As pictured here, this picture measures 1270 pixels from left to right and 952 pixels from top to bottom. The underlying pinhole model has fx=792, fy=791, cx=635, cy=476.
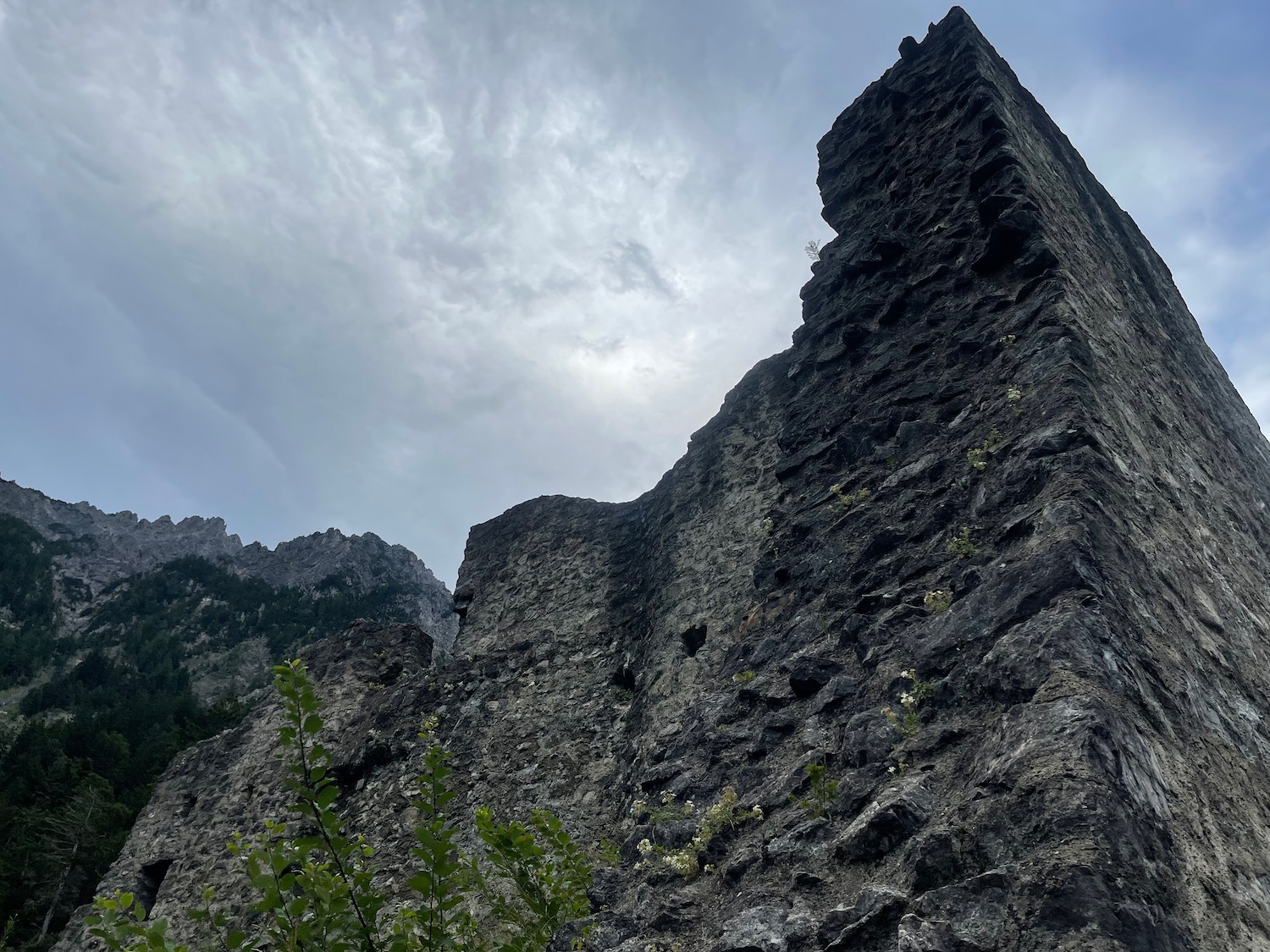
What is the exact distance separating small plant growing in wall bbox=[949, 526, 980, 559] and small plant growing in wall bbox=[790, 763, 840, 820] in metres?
1.79

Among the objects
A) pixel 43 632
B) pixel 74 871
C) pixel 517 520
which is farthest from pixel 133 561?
pixel 517 520

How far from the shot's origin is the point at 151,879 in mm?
11180

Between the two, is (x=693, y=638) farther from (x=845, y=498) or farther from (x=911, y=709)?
(x=911, y=709)

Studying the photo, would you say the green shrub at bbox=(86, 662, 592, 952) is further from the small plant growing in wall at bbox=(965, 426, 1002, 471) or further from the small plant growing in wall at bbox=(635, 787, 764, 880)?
the small plant growing in wall at bbox=(965, 426, 1002, 471)

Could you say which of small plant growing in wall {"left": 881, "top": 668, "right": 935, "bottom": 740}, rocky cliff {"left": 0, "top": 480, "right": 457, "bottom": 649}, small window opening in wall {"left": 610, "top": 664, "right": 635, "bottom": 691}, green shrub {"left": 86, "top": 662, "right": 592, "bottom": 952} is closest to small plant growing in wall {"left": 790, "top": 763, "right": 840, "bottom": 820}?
small plant growing in wall {"left": 881, "top": 668, "right": 935, "bottom": 740}

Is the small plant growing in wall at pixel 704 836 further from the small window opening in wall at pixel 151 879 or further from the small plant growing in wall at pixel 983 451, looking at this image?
the small window opening in wall at pixel 151 879

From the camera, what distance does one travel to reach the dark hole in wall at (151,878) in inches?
436

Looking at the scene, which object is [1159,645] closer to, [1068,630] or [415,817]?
[1068,630]

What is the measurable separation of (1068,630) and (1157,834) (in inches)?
44.4

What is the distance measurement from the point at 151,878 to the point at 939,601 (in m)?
11.7

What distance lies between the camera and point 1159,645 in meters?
4.68

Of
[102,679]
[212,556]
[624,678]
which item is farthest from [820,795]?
[212,556]

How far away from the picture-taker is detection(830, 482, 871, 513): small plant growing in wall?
287 inches

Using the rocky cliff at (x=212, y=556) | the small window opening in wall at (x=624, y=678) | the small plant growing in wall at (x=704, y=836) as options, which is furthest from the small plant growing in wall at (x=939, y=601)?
the rocky cliff at (x=212, y=556)
